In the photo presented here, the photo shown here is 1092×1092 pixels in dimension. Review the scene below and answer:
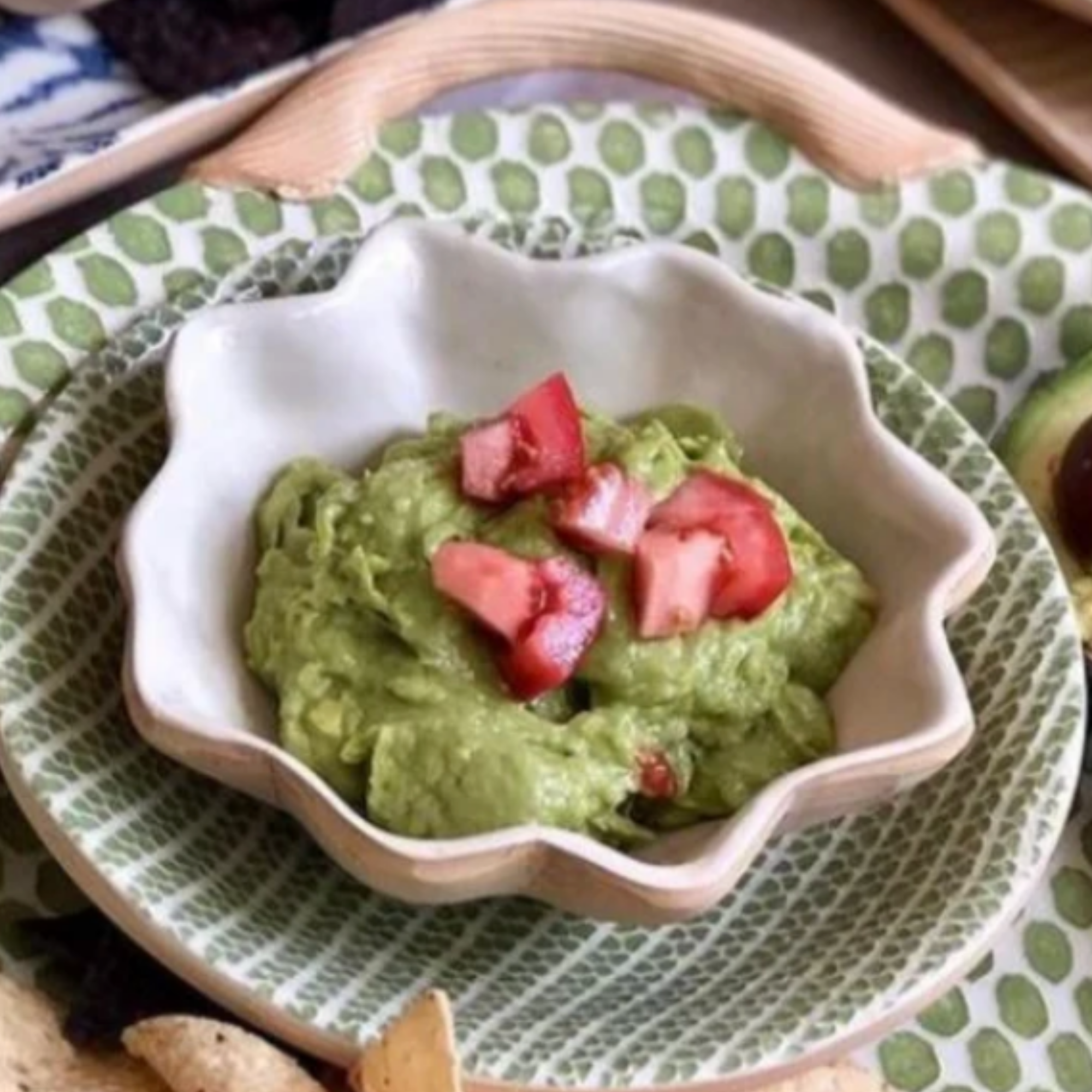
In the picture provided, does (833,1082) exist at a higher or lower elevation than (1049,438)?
lower

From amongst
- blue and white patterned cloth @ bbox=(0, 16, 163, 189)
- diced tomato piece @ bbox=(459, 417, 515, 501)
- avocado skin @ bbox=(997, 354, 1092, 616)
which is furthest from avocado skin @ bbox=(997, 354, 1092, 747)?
blue and white patterned cloth @ bbox=(0, 16, 163, 189)

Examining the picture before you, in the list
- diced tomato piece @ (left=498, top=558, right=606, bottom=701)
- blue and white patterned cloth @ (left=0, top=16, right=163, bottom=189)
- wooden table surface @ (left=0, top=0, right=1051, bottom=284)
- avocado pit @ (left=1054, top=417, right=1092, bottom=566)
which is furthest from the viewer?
wooden table surface @ (left=0, top=0, right=1051, bottom=284)

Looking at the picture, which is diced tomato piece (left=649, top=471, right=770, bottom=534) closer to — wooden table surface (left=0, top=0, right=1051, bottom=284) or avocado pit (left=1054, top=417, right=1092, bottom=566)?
avocado pit (left=1054, top=417, right=1092, bottom=566)

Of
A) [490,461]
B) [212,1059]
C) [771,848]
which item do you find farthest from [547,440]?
[212,1059]

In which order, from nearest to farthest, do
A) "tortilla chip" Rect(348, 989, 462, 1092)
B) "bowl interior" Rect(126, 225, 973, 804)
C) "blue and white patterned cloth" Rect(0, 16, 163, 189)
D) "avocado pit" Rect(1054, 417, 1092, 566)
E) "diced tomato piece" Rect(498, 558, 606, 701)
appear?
"tortilla chip" Rect(348, 989, 462, 1092) < "diced tomato piece" Rect(498, 558, 606, 701) < "bowl interior" Rect(126, 225, 973, 804) < "avocado pit" Rect(1054, 417, 1092, 566) < "blue and white patterned cloth" Rect(0, 16, 163, 189)

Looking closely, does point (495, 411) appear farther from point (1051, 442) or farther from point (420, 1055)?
point (420, 1055)
